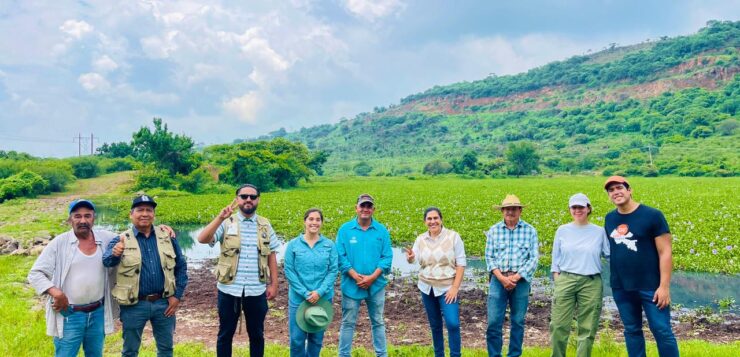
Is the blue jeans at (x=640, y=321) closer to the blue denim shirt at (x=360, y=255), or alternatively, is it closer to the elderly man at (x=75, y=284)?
the blue denim shirt at (x=360, y=255)

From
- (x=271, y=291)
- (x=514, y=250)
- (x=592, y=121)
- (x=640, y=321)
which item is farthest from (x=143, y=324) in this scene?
(x=592, y=121)

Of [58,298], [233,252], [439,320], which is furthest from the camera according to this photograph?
[439,320]

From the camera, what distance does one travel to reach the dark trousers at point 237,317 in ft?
16.5

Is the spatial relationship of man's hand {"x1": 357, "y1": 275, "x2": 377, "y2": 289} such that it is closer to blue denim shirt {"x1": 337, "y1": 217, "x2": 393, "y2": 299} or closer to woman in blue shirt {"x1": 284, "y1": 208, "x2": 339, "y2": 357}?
blue denim shirt {"x1": 337, "y1": 217, "x2": 393, "y2": 299}

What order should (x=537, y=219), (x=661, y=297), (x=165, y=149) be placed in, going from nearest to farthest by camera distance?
1. (x=661, y=297)
2. (x=537, y=219)
3. (x=165, y=149)

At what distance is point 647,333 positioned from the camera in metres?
7.16

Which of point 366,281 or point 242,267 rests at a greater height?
point 242,267

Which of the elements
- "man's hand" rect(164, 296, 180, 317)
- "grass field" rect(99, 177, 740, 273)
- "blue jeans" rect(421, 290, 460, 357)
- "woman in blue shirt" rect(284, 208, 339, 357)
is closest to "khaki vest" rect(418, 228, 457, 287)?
"blue jeans" rect(421, 290, 460, 357)

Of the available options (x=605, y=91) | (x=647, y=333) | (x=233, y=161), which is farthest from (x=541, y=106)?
(x=647, y=333)

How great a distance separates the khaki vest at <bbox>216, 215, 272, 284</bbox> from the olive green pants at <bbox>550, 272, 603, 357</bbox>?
3.13 metres

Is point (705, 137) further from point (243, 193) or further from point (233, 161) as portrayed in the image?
point (243, 193)

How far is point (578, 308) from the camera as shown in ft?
17.0

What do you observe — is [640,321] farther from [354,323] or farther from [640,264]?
[354,323]

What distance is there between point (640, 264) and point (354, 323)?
9.62ft
